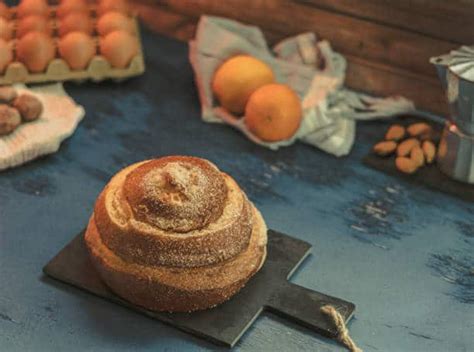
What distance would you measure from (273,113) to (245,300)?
39 centimetres

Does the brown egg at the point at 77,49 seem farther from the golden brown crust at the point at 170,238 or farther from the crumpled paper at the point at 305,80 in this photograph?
the golden brown crust at the point at 170,238

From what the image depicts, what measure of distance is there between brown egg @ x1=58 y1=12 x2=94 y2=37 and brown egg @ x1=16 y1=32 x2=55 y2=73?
0.04m

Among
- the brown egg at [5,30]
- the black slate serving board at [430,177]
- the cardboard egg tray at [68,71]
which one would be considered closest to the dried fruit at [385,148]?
the black slate serving board at [430,177]

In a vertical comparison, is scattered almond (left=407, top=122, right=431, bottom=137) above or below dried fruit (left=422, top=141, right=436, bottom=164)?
above

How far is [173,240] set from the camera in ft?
3.18

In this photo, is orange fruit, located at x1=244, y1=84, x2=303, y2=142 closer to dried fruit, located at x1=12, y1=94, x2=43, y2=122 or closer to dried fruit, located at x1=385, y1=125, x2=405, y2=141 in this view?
dried fruit, located at x1=385, y1=125, x2=405, y2=141

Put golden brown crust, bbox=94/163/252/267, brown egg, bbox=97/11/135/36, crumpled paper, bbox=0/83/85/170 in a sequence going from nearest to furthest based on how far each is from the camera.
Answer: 1. golden brown crust, bbox=94/163/252/267
2. crumpled paper, bbox=0/83/85/170
3. brown egg, bbox=97/11/135/36

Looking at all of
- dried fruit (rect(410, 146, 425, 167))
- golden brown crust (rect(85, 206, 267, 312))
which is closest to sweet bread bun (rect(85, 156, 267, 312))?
golden brown crust (rect(85, 206, 267, 312))

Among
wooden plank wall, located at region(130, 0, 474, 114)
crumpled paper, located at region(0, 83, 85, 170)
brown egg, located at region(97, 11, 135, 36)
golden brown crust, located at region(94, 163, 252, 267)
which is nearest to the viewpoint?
golden brown crust, located at region(94, 163, 252, 267)

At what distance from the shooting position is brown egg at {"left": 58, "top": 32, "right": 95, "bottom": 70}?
141cm

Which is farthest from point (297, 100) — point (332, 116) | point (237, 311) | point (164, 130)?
point (237, 311)

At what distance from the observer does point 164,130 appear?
1.40 m

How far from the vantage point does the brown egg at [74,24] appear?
1451 mm

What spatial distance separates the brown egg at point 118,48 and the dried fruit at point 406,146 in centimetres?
50
